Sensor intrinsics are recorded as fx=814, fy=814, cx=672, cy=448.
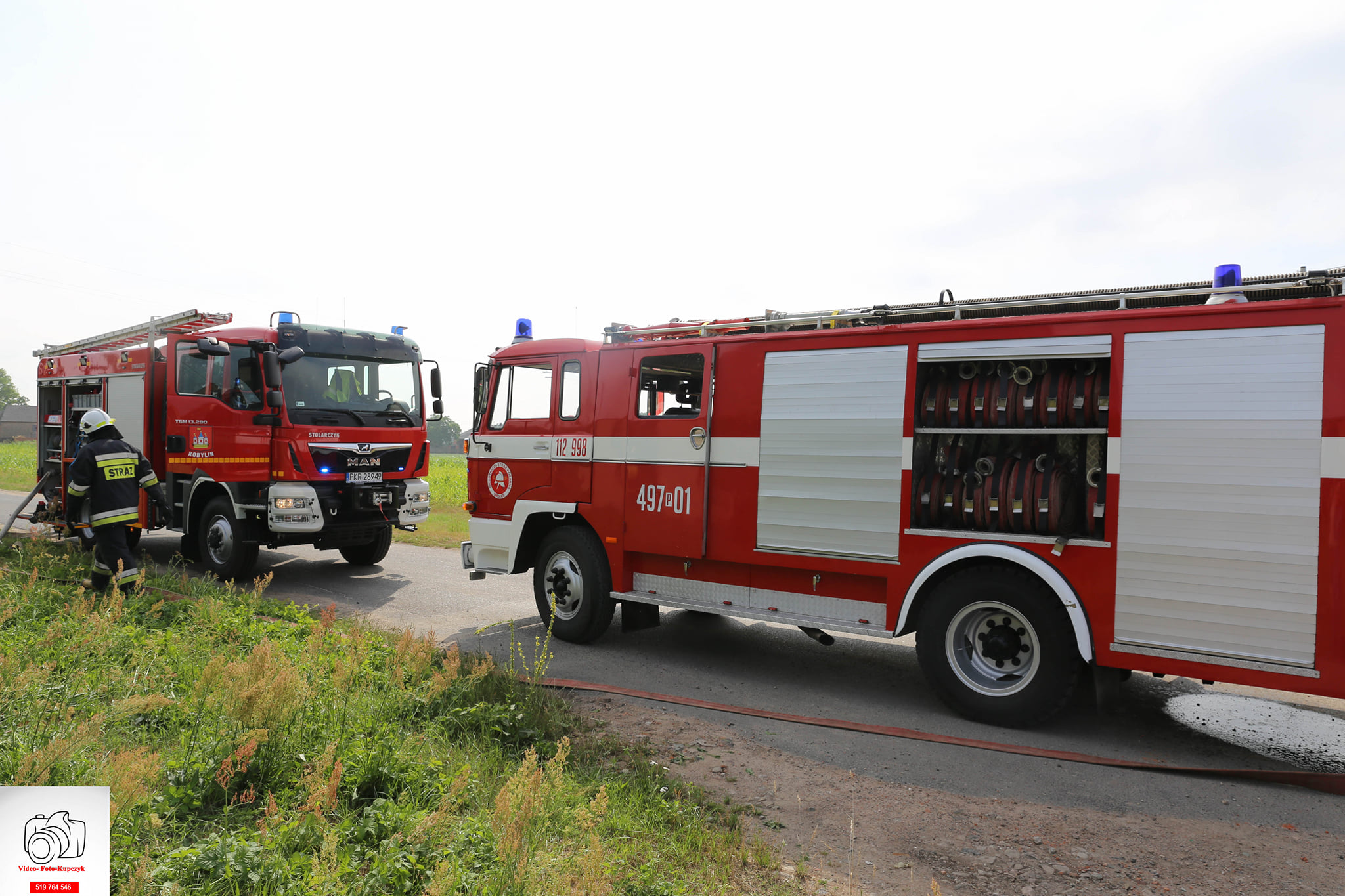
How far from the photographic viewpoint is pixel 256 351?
9.42 m

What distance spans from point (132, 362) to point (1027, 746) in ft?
36.9

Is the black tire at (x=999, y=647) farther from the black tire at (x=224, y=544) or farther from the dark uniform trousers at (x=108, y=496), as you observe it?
the black tire at (x=224, y=544)

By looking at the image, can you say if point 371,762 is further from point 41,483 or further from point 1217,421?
point 41,483

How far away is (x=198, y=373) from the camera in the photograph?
979cm

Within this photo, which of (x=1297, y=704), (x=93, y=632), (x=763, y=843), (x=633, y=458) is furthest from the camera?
(x=633, y=458)

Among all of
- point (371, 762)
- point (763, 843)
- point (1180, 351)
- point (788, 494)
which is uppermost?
Result: point (1180, 351)

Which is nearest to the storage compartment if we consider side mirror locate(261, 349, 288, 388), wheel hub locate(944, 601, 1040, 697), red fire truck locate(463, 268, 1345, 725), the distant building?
red fire truck locate(463, 268, 1345, 725)

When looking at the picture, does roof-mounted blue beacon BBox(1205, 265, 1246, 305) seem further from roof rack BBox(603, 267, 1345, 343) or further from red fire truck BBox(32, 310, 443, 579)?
red fire truck BBox(32, 310, 443, 579)

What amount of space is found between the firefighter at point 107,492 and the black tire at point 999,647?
7.21 meters

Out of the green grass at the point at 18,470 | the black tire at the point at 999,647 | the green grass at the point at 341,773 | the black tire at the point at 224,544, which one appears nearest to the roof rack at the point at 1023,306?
the black tire at the point at 999,647

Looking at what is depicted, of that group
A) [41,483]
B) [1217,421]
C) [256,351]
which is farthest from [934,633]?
[41,483]

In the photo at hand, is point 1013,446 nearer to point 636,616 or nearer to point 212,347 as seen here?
point 636,616

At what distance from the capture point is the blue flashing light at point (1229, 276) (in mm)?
5016

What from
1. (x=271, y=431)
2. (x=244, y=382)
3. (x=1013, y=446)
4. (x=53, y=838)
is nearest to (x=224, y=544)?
(x=271, y=431)
